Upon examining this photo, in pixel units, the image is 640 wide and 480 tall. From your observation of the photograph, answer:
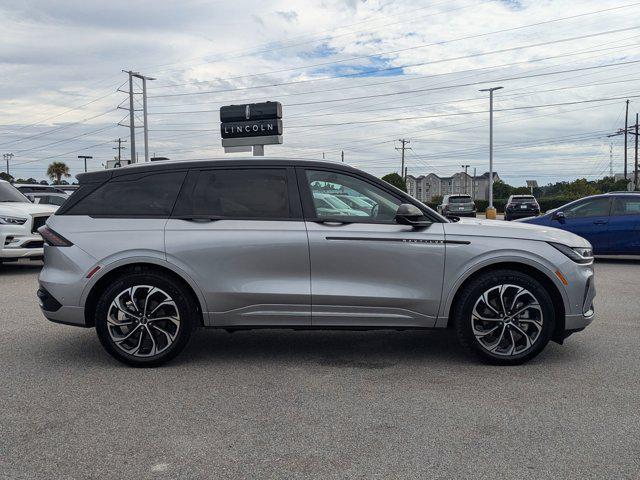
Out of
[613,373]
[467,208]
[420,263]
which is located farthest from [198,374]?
[467,208]

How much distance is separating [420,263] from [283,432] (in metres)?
1.91

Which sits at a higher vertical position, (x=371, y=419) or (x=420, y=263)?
(x=420, y=263)

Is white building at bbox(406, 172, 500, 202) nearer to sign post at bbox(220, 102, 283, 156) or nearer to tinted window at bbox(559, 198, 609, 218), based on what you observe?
sign post at bbox(220, 102, 283, 156)

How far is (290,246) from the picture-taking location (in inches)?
193

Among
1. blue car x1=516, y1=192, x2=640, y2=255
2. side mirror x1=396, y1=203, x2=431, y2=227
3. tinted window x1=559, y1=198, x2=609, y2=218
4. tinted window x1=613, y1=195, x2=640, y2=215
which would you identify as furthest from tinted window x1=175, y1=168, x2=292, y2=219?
tinted window x1=613, y1=195, x2=640, y2=215

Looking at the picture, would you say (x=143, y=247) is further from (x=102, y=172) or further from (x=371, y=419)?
(x=371, y=419)

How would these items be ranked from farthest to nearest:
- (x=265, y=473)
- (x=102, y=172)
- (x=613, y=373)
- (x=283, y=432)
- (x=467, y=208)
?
1. (x=467, y=208)
2. (x=102, y=172)
3. (x=613, y=373)
4. (x=283, y=432)
5. (x=265, y=473)

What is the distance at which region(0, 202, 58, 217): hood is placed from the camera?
1073 cm

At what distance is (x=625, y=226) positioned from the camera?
462 inches

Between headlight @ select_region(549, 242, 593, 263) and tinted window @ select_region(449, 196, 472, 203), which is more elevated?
tinted window @ select_region(449, 196, 472, 203)

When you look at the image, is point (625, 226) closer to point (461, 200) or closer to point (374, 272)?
point (374, 272)

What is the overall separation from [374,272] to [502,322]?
1.12 metres

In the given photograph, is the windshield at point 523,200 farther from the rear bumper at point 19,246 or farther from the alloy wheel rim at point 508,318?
the alloy wheel rim at point 508,318

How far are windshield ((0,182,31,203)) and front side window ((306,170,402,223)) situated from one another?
902 centimetres
